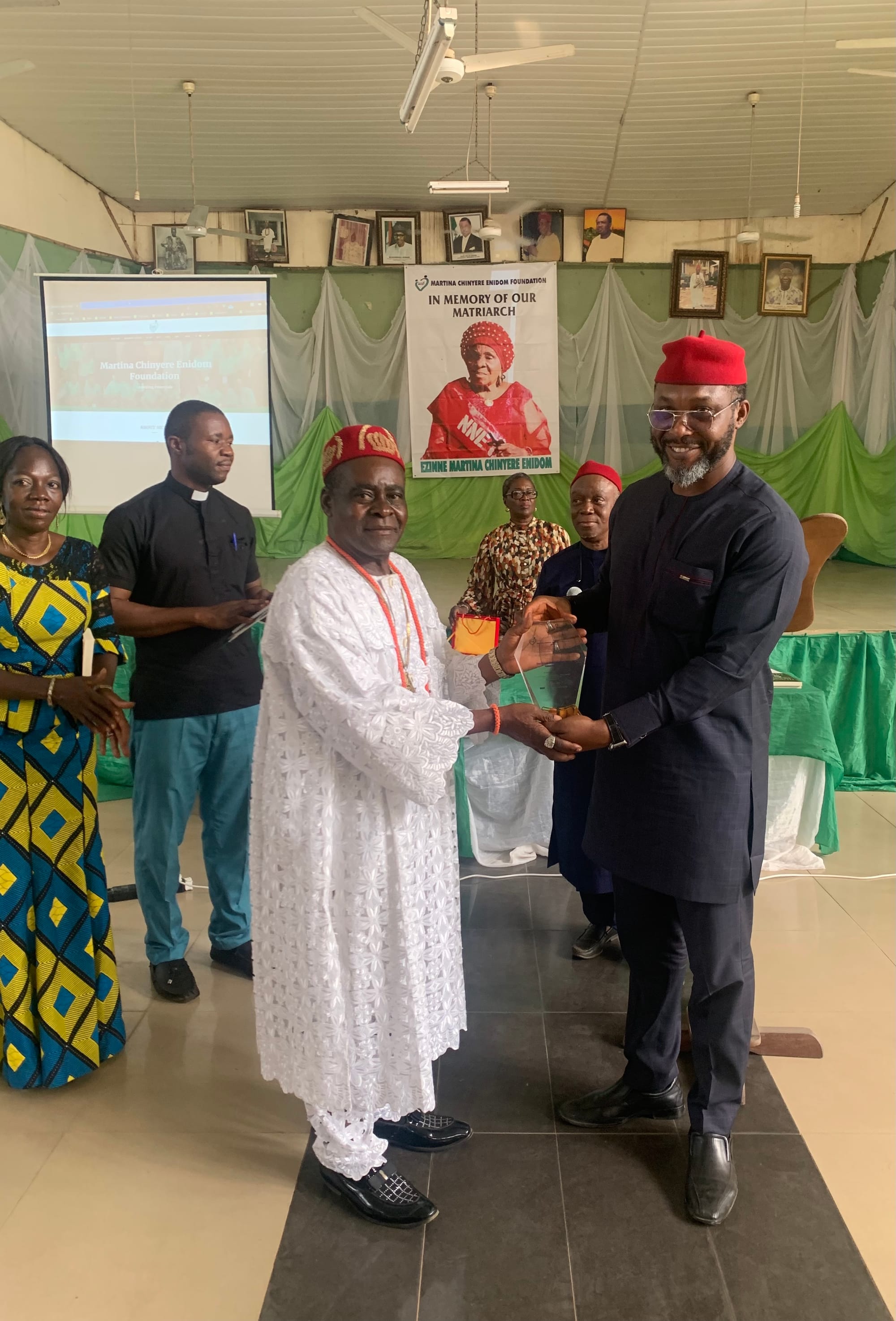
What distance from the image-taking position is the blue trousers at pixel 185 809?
106 inches

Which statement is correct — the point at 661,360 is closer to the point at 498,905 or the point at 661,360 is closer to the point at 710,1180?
the point at 498,905

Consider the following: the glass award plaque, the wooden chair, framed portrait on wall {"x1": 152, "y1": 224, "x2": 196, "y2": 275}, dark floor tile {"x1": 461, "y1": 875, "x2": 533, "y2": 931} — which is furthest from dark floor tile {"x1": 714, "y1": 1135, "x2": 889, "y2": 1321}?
framed portrait on wall {"x1": 152, "y1": 224, "x2": 196, "y2": 275}

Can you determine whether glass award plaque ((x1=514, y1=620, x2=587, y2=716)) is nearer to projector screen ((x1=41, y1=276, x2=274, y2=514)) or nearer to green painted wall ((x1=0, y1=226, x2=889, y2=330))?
projector screen ((x1=41, y1=276, x2=274, y2=514))

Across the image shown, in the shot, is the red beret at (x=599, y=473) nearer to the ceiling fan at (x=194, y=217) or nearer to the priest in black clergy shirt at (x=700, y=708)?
the priest in black clergy shirt at (x=700, y=708)

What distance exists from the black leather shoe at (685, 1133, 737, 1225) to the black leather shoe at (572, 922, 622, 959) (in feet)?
3.44

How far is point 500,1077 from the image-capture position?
241cm

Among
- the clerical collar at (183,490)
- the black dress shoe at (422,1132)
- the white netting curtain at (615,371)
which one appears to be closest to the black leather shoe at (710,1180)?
the black dress shoe at (422,1132)

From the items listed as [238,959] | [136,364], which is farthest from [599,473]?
[136,364]

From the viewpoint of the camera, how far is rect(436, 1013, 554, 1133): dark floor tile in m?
2.24

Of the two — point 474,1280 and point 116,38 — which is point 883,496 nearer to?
point 116,38

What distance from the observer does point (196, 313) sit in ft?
17.6

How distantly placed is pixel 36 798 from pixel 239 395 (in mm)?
3595

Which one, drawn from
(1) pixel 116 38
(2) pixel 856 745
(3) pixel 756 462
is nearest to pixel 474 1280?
(2) pixel 856 745

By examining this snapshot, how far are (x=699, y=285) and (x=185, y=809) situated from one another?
942 cm
